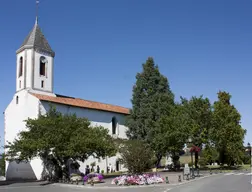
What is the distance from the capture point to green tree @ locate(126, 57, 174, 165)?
1908 inches

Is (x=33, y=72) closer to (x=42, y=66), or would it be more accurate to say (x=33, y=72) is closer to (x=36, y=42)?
(x=42, y=66)

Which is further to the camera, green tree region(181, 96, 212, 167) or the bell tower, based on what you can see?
the bell tower

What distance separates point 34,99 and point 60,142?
1320 centimetres

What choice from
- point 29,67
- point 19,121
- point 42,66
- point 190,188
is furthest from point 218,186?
point 42,66

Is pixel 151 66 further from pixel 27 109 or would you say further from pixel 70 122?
pixel 70 122

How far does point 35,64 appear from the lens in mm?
43250

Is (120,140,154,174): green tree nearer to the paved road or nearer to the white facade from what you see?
the paved road

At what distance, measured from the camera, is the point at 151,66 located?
52906mm

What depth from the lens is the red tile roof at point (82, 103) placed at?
41.9 metres

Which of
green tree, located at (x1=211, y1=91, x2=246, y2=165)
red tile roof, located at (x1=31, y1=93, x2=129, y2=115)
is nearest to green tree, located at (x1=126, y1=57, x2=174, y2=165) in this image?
red tile roof, located at (x1=31, y1=93, x2=129, y2=115)

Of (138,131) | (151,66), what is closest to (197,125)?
(138,131)

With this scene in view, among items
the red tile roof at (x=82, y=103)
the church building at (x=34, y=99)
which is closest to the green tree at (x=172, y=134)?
the church building at (x=34, y=99)

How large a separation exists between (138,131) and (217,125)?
12.2 m

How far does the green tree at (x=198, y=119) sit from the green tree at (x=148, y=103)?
354cm
